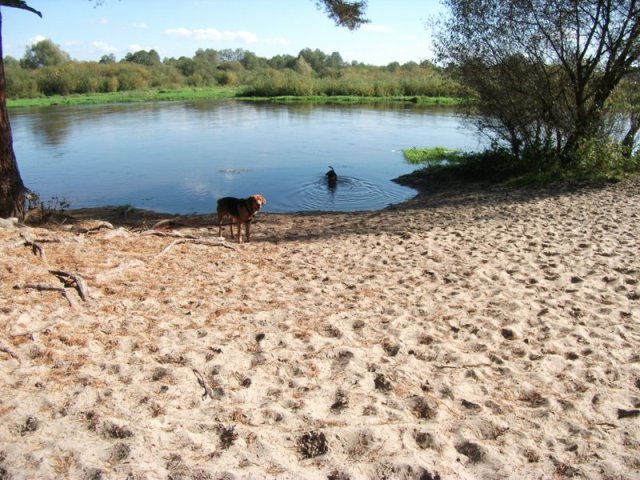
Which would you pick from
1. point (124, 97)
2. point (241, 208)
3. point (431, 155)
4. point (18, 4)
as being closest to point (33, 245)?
point (241, 208)

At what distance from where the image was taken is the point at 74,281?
5477 millimetres

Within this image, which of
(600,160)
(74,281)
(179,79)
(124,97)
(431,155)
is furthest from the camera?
(179,79)

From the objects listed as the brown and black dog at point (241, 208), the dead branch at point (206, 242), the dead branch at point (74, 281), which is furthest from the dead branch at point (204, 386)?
the brown and black dog at point (241, 208)

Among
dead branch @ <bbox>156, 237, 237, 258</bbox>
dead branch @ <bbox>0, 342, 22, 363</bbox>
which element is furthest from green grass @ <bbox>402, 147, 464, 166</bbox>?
dead branch @ <bbox>0, 342, 22, 363</bbox>

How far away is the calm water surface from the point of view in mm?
17422

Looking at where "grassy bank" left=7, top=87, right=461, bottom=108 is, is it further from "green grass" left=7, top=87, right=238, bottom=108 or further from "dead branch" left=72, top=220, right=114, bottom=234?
"dead branch" left=72, top=220, right=114, bottom=234

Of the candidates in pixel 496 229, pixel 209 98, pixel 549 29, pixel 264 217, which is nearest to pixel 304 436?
pixel 496 229

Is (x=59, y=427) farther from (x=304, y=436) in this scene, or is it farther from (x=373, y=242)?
(x=373, y=242)

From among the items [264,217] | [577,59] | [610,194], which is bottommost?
[264,217]

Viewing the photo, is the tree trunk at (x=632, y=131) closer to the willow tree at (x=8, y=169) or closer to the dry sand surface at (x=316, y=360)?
the dry sand surface at (x=316, y=360)

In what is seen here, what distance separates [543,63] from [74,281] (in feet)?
47.6

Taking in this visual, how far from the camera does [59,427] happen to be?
3127 millimetres

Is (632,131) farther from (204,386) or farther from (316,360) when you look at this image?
(204,386)

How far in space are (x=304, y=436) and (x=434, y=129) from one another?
3377cm
